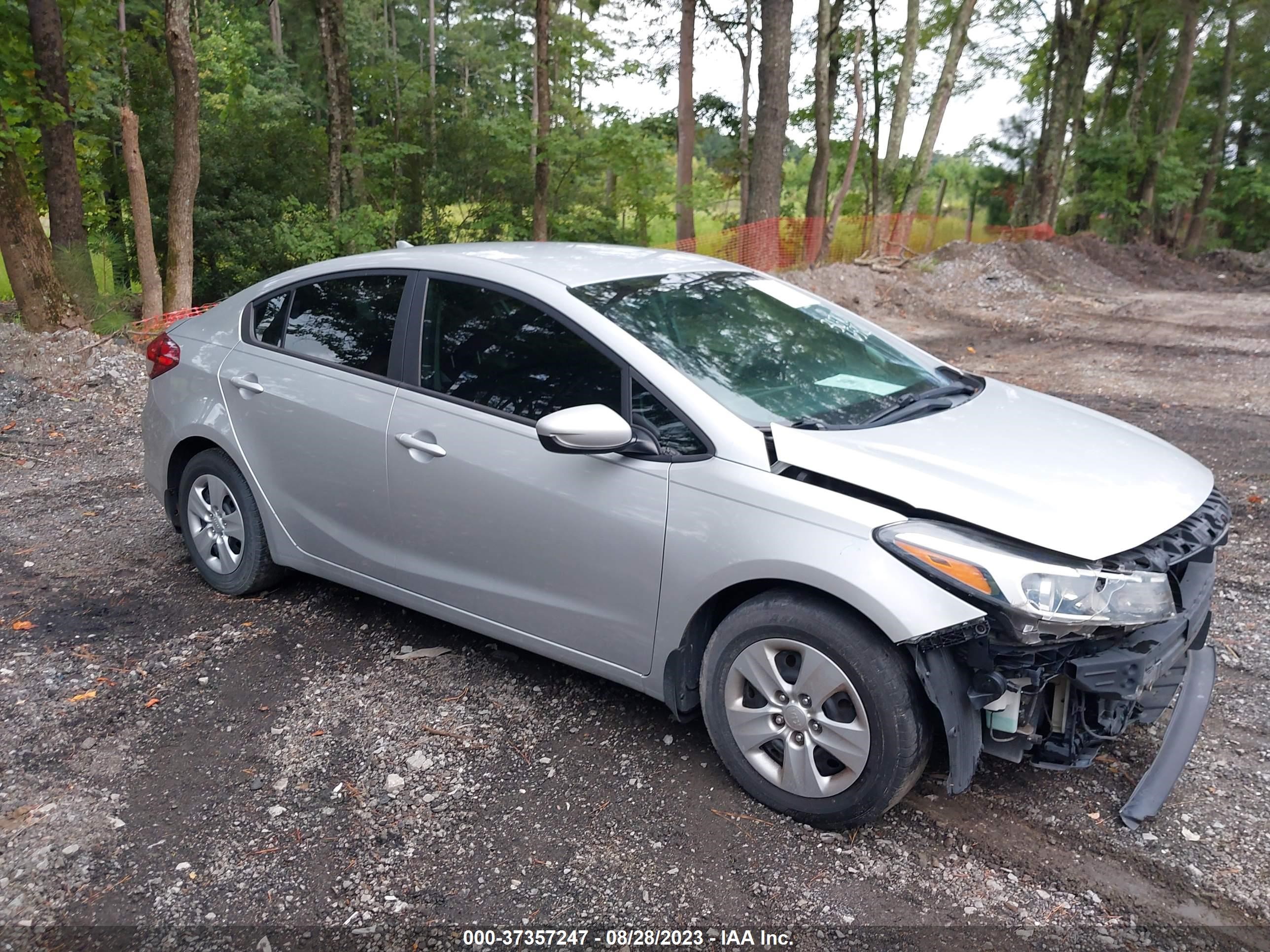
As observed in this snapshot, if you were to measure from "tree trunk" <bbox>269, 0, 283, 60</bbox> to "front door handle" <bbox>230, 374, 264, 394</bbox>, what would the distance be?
40.0 meters

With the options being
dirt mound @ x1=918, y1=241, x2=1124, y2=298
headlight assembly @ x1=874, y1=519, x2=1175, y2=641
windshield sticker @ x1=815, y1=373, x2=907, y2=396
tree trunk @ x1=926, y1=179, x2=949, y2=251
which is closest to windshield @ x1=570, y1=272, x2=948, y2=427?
windshield sticker @ x1=815, y1=373, x2=907, y2=396

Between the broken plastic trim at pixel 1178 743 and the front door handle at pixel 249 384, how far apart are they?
3.82 metres

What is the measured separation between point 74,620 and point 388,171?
1795cm

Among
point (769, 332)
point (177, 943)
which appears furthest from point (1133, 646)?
point (177, 943)

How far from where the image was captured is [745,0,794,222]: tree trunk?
17.4m

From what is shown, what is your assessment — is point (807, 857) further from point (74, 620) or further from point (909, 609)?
point (74, 620)

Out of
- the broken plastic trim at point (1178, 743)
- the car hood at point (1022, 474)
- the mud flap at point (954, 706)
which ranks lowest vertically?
the broken plastic trim at point (1178, 743)

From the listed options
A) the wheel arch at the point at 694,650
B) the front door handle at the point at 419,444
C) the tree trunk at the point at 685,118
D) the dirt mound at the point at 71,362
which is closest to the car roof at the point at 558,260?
the front door handle at the point at 419,444

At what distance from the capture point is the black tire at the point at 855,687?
2.83 meters

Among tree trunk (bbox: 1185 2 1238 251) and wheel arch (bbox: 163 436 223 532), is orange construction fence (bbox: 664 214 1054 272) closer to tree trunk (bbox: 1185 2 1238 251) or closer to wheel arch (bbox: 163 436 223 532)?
tree trunk (bbox: 1185 2 1238 251)

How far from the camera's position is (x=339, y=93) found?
17.2 m

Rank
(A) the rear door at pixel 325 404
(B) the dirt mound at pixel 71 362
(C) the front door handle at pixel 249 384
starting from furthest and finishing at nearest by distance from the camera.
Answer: (B) the dirt mound at pixel 71 362 → (C) the front door handle at pixel 249 384 → (A) the rear door at pixel 325 404

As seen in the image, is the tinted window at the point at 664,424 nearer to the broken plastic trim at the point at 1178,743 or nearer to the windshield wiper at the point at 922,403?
the windshield wiper at the point at 922,403

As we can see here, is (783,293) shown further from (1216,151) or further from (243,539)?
(1216,151)
